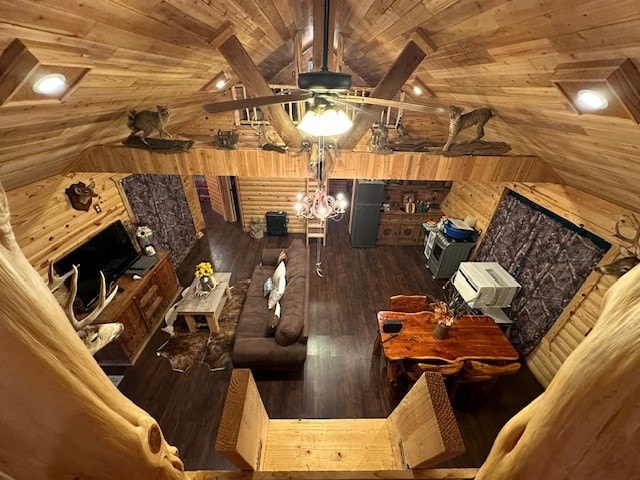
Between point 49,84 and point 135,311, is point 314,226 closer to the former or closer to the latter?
point 135,311

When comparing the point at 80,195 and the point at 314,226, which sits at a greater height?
the point at 80,195

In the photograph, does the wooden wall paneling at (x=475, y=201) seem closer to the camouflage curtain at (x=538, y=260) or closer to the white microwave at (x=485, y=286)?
the camouflage curtain at (x=538, y=260)

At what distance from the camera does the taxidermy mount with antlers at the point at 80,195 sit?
3.47 metres

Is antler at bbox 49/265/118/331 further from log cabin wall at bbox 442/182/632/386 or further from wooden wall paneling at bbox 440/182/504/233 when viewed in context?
wooden wall paneling at bbox 440/182/504/233

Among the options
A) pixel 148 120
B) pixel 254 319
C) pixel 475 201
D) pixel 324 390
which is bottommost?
pixel 324 390

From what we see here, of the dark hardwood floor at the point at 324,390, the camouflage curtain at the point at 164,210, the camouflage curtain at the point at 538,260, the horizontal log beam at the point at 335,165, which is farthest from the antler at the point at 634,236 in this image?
the camouflage curtain at the point at 164,210

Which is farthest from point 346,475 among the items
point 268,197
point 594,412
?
point 268,197

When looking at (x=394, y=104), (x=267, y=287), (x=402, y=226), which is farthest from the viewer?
(x=402, y=226)

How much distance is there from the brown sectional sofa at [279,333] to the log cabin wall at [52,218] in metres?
2.43

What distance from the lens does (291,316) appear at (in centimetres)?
348

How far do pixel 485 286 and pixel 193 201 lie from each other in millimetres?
6311

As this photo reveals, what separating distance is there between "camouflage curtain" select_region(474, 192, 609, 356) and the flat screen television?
5918 mm

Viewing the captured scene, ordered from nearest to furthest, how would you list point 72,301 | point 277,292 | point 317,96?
point 72,301, point 317,96, point 277,292

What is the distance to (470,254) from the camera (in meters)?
5.41
